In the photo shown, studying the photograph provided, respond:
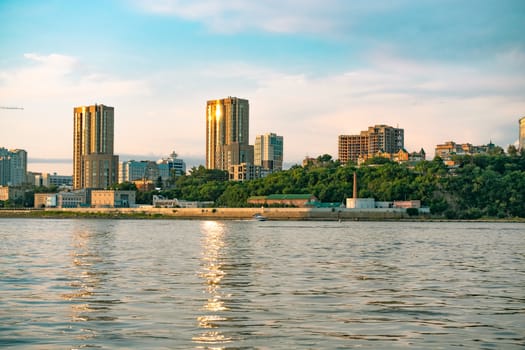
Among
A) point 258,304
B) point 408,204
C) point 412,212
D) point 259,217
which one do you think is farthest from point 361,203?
point 258,304

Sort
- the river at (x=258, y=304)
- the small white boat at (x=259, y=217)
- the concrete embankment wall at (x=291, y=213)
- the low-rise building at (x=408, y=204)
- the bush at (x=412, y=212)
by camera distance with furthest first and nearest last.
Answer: the low-rise building at (x=408, y=204)
the bush at (x=412, y=212)
the concrete embankment wall at (x=291, y=213)
the small white boat at (x=259, y=217)
the river at (x=258, y=304)

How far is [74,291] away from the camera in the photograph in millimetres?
26828

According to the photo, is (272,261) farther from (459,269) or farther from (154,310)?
(154,310)

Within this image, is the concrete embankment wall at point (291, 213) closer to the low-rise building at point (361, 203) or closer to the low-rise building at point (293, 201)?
the low-rise building at point (361, 203)

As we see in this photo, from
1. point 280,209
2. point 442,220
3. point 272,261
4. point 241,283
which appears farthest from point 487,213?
point 241,283

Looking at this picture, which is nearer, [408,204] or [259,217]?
[259,217]

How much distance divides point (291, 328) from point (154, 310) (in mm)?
4761

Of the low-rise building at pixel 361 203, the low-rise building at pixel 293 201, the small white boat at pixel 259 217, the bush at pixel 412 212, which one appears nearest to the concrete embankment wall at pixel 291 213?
the bush at pixel 412 212

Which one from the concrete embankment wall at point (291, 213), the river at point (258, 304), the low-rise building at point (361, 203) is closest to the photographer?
the river at point (258, 304)

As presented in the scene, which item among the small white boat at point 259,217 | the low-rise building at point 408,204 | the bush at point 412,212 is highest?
the low-rise building at point 408,204

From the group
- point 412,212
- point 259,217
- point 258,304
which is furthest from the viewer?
point 412,212

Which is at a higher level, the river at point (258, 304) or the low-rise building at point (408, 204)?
the low-rise building at point (408, 204)

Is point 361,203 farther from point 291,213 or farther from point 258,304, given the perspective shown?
point 258,304

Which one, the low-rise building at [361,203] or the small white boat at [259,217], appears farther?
the low-rise building at [361,203]
